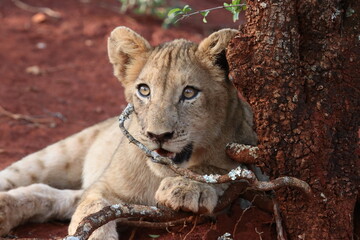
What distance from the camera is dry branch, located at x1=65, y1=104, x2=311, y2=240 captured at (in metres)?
2.88

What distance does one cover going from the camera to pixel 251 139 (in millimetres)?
3812

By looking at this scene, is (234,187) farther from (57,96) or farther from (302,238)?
(57,96)

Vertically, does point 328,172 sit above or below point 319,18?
below

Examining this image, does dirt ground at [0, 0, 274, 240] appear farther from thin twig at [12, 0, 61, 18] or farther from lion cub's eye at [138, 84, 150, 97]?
lion cub's eye at [138, 84, 150, 97]

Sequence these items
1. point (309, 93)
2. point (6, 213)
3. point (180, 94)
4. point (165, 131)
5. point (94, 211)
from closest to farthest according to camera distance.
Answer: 1. point (309, 93)
2. point (165, 131)
3. point (180, 94)
4. point (94, 211)
5. point (6, 213)

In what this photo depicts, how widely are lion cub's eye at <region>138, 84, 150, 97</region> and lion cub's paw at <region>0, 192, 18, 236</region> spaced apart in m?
1.08

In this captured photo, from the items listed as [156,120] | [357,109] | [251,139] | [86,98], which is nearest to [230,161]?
[251,139]

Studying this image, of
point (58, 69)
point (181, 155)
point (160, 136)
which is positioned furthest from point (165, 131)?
point (58, 69)

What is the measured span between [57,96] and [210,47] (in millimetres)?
3929

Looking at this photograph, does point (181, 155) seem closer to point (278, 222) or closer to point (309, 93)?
point (278, 222)

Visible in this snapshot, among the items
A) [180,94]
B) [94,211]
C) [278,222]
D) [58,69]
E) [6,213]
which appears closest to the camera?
[278,222]

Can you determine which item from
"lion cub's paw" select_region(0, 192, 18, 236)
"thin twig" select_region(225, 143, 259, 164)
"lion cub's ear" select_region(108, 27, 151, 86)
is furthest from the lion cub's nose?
"lion cub's paw" select_region(0, 192, 18, 236)

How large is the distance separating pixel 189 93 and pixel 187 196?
594mm

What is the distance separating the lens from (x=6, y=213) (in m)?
3.91
